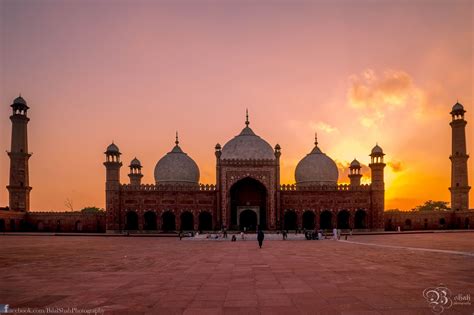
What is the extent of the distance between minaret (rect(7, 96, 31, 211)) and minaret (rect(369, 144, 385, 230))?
3576cm

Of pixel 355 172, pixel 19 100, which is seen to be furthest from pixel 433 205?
pixel 19 100

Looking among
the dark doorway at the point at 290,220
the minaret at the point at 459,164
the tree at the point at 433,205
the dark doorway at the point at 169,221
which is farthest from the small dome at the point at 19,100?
the tree at the point at 433,205

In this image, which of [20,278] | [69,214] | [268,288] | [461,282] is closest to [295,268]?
[268,288]

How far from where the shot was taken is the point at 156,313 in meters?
6.33

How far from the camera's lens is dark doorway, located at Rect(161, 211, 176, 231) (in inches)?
1667

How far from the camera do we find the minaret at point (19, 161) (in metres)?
43.0

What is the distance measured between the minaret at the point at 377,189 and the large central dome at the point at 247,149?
10.6 metres

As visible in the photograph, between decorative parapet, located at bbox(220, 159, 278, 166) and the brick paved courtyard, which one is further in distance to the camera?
decorative parapet, located at bbox(220, 159, 278, 166)

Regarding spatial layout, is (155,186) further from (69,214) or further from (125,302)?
(125,302)

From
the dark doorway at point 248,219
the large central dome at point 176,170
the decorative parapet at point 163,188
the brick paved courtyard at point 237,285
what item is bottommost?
the dark doorway at point 248,219

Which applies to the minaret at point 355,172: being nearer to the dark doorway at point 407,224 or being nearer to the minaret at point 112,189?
the dark doorway at point 407,224

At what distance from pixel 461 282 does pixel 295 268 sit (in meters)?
4.11

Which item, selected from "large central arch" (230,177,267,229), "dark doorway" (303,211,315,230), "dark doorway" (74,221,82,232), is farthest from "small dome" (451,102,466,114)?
"dark doorway" (74,221,82,232)

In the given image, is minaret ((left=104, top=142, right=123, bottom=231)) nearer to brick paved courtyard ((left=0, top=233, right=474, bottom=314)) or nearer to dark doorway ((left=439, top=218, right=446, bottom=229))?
brick paved courtyard ((left=0, top=233, right=474, bottom=314))
